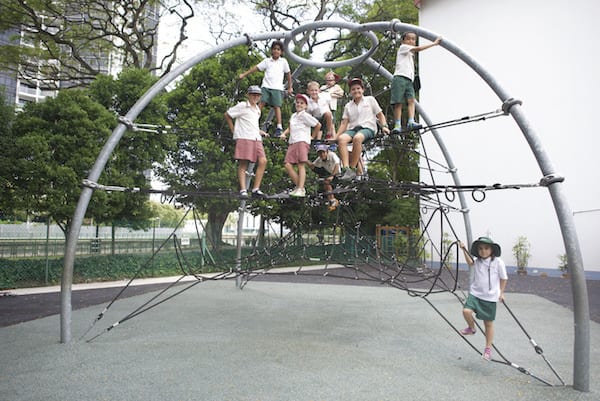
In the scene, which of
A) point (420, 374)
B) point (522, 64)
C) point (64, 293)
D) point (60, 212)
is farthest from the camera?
point (522, 64)

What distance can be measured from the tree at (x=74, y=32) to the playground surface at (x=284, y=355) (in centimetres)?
1142

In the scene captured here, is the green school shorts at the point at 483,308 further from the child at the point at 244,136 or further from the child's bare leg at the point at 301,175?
the child at the point at 244,136

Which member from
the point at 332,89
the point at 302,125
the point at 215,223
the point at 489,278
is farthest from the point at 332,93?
the point at 215,223

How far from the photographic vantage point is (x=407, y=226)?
1670 cm

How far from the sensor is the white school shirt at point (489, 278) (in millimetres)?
4238

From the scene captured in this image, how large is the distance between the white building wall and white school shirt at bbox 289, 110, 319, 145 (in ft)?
27.7

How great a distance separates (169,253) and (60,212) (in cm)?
483

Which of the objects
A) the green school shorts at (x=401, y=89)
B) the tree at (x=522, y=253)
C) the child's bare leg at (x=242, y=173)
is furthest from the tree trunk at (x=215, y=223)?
the green school shorts at (x=401, y=89)

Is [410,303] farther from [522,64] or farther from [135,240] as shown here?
[522,64]

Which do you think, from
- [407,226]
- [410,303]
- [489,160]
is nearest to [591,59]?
[489,160]

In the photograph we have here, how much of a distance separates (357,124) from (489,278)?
8.09 feet

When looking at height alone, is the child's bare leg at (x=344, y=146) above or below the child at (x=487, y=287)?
above

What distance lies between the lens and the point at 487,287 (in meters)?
4.27

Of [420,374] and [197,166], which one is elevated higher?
[197,166]
